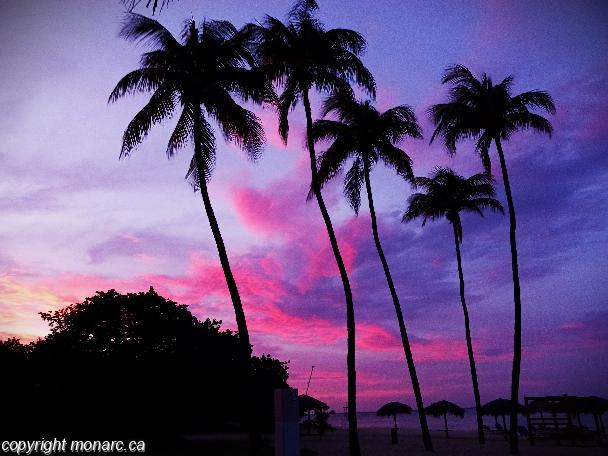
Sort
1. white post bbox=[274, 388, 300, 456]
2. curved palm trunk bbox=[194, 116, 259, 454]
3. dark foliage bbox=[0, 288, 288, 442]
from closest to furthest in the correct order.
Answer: white post bbox=[274, 388, 300, 456], curved palm trunk bbox=[194, 116, 259, 454], dark foliage bbox=[0, 288, 288, 442]

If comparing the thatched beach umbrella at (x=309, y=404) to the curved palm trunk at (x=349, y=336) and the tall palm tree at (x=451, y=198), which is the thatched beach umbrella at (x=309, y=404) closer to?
the tall palm tree at (x=451, y=198)

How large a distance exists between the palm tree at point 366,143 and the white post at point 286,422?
1679 centimetres

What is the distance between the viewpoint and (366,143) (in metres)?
26.8

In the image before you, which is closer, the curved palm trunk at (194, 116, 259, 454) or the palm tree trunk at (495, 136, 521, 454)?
the curved palm trunk at (194, 116, 259, 454)

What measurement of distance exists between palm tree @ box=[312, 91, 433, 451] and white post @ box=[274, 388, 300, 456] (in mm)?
16792

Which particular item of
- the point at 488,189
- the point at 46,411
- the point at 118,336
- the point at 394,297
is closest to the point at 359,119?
the point at 394,297

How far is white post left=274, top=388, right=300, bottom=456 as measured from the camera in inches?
380

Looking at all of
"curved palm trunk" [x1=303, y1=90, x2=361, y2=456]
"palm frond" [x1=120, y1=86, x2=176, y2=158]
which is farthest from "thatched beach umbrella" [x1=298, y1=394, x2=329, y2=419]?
"palm frond" [x1=120, y1=86, x2=176, y2=158]

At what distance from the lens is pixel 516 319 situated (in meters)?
23.8

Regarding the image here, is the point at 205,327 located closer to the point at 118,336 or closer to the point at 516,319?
the point at 118,336

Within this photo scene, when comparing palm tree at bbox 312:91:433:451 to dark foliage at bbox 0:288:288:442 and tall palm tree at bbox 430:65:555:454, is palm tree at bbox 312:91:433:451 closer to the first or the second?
tall palm tree at bbox 430:65:555:454

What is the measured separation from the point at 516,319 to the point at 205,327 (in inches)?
755

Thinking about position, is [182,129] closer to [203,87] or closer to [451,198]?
[203,87]

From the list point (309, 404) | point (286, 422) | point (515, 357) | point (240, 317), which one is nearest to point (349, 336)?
point (240, 317)
